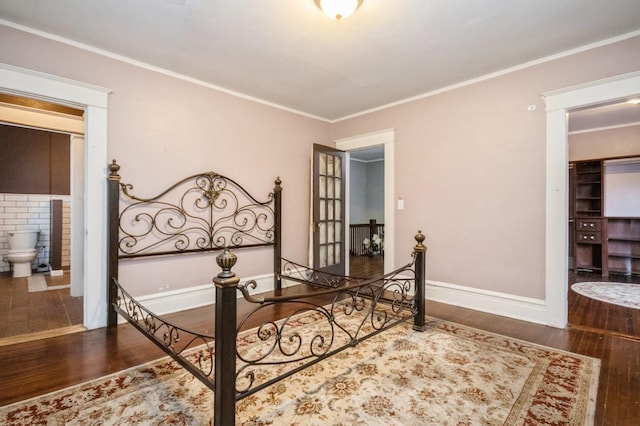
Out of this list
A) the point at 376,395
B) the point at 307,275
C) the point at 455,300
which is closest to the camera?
the point at 376,395

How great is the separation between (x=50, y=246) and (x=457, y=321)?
671 cm

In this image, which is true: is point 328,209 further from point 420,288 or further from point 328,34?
point 328,34

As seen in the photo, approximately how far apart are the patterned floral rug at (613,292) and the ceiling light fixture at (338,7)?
441 centimetres

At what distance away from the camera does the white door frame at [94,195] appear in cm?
273

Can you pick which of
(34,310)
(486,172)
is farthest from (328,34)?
(34,310)

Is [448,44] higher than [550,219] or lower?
higher

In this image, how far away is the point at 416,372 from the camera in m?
2.03

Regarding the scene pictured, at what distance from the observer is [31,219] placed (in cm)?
540

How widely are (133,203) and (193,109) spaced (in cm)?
124

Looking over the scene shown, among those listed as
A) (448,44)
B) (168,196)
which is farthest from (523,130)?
(168,196)

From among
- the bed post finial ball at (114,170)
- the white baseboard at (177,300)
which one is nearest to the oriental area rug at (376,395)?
the white baseboard at (177,300)

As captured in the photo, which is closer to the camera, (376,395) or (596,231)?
(376,395)

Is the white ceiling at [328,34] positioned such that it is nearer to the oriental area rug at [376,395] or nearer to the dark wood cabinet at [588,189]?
the oriental area rug at [376,395]

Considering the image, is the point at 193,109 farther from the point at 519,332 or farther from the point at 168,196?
the point at 519,332
